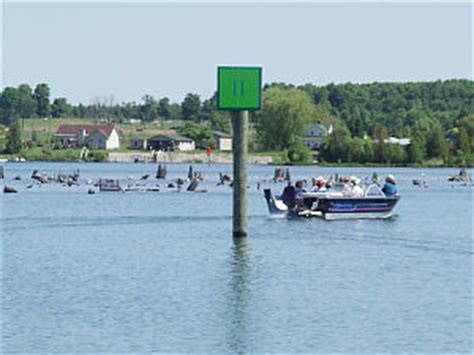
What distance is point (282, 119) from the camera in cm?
19138

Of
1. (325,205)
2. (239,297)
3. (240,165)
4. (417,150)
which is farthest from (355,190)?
(417,150)

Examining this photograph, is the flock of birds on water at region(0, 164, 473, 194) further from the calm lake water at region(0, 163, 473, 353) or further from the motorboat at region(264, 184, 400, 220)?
the calm lake water at region(0, 163, 473, 353)

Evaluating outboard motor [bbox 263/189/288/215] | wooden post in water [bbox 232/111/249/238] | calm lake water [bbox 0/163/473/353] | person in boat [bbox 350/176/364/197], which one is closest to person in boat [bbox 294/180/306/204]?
outboard motor [bbox 263/189/288/215]

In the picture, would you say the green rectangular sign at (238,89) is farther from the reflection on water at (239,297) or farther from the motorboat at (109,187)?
the motorboat at (109,187)

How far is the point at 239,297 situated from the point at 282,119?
15718 centimetres

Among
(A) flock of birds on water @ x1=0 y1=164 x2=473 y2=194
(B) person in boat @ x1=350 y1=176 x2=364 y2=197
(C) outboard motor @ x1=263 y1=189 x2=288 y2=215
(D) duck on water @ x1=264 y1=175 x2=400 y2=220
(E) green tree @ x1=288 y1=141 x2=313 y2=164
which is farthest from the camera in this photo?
(E) green tree @ x1=288 y1=141 x2=313 y2=164

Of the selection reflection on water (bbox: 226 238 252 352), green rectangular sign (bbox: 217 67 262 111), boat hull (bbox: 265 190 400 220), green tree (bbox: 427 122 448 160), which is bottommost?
reflection on water (bbox: 226 238 252 352)

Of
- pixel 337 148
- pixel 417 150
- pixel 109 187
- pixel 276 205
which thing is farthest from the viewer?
pixel 337 148

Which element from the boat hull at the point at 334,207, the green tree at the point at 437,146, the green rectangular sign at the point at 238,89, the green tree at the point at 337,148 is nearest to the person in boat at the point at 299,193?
the boat hull at the point at 334,207

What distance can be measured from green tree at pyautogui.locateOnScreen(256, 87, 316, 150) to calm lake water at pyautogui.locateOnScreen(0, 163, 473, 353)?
125 meters

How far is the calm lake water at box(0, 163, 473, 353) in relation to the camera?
2878 centimetres

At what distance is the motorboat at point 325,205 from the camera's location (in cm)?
6016

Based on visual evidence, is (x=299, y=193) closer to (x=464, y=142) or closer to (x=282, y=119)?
(x=282, y=119)

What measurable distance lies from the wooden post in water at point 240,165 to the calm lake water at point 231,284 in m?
1.22
